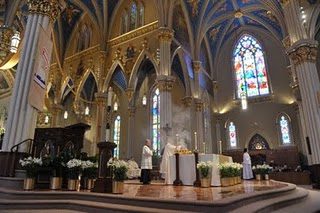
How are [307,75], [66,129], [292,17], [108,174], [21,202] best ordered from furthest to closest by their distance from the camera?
[292,17], [307,75], [66,129], [108,174], [21,202]

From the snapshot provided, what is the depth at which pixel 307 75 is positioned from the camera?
11070 millimetres

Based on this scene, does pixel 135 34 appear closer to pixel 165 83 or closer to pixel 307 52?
pixel 165 83

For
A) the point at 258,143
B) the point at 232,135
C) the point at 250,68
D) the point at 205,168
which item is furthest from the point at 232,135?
the point at 205,168

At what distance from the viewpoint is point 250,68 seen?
73.2 ft

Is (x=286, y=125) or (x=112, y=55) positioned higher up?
(x=112, y=55)

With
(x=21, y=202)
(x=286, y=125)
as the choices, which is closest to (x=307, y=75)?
(x=286, y=125)

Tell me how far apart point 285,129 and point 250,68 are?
6.49 meters

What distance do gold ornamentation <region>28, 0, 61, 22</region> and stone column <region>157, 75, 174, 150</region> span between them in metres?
6.83

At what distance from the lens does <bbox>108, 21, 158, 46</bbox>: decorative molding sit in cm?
1659

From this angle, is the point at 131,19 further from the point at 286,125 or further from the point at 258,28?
the point at 286,125

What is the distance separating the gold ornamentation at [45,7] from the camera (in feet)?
26.9

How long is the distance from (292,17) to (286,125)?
10128 millimetres

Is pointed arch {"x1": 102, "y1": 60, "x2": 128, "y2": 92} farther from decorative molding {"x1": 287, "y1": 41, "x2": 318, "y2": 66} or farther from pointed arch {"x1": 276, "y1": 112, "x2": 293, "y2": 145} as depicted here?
pointed arch {"x1": 276, "y1": 112, "x2": 293, "y2": 145}

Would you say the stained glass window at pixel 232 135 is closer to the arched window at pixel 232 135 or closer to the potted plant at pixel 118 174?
the arched window at pixel 232 135
